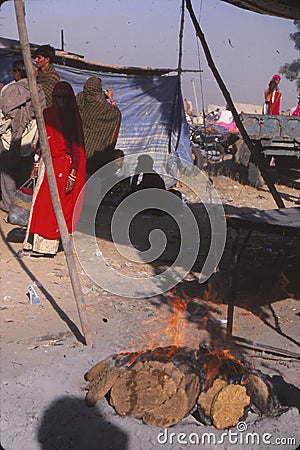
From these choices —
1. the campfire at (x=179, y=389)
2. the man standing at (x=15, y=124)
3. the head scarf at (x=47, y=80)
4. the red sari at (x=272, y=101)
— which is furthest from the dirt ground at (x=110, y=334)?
the red sari at (x=272, y=101)

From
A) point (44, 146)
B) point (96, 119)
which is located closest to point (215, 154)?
point (96, 119)

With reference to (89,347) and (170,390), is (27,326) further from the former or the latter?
(170,390)

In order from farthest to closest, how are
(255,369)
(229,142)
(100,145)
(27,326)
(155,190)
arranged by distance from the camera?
(229,142) < (155,190) < (100,145) < (27,326) < (255,369)

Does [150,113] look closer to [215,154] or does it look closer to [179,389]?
[215,154]

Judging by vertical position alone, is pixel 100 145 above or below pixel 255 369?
above

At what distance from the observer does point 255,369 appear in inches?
147

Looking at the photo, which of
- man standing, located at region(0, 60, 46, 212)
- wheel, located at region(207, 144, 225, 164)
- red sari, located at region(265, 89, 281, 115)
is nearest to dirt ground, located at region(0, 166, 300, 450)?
man standing, located at region(0, 60, 46, 212)

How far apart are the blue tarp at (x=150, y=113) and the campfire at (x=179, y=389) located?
7.19 metres

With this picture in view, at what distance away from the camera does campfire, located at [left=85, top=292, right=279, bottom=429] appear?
10.4 ft

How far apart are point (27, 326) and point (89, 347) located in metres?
0.60

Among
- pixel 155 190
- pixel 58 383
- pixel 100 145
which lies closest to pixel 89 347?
pixel 58 383

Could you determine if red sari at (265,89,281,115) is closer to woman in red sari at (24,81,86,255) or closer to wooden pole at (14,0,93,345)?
woman in red sari at (24,81,86,255)

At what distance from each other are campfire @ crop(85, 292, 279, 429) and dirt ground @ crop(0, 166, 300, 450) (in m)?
0.07

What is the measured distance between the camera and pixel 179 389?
320 centimetres
